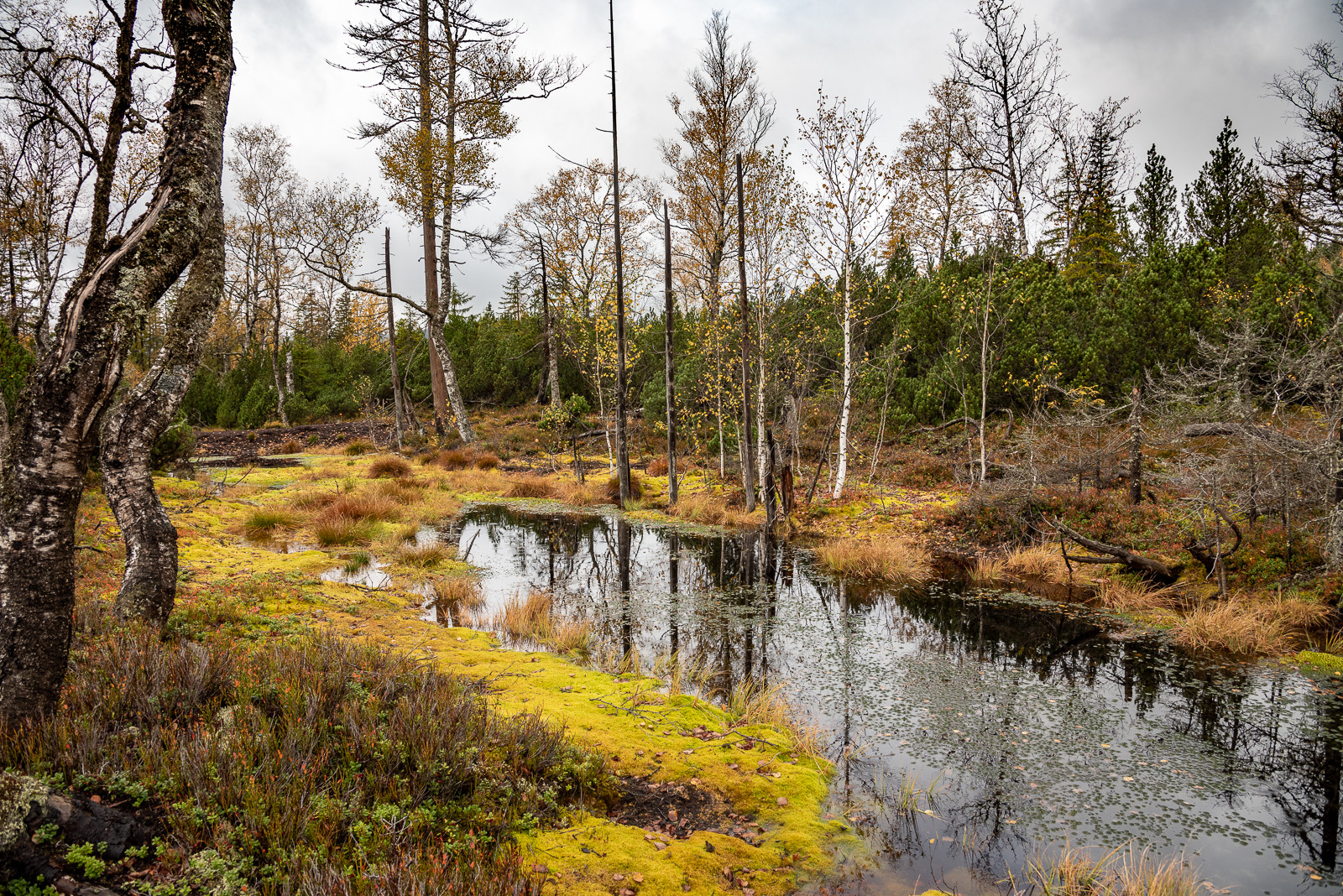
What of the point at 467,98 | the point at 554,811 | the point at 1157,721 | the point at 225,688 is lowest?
the point at 1157,721

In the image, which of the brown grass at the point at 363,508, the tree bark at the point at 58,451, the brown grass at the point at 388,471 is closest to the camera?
the tree bark at the point at 58,451

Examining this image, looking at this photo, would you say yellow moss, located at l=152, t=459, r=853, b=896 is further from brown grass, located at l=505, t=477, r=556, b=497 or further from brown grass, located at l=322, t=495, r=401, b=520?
brown grass, located at l=505, t=477, r=556, b=497

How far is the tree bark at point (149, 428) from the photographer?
4398 mm

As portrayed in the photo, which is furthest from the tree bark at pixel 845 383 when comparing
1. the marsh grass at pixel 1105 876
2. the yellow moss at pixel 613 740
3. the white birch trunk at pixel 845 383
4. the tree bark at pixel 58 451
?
the tree bark at pixel 58 451

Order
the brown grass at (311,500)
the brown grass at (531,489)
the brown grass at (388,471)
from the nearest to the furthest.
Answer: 1. the brown grass at (311,500)
2. the brown grass at (531,489)
3. the brown grass at (388,471)

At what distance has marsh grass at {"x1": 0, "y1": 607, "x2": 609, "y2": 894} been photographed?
2.65m

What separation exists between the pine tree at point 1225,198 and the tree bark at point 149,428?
2446cm

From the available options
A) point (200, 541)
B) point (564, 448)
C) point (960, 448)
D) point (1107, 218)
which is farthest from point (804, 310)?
point (200, 541)

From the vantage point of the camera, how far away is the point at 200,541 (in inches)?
364

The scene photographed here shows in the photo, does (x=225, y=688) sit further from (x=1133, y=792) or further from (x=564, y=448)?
(x=564, y=448)

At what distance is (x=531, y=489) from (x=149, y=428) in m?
13.0

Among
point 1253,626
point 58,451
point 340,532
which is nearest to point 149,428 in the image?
point 58,451

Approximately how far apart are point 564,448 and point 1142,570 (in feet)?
56.9

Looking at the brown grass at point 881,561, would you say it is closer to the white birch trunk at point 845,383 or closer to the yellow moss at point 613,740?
the white birch trunk at point 845,383
